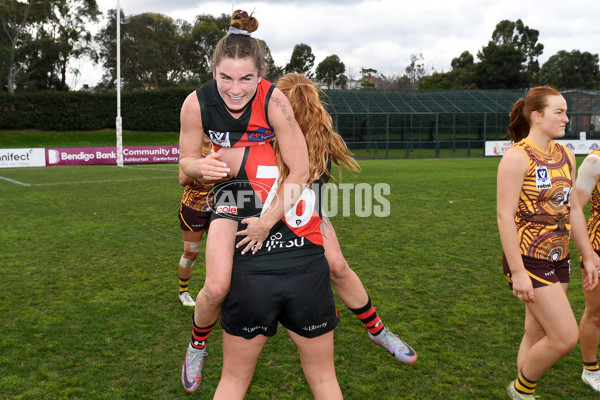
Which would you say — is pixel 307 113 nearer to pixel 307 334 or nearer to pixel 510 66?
pixel 307 334

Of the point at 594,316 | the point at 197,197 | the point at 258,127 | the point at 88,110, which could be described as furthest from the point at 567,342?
the point at 88,110

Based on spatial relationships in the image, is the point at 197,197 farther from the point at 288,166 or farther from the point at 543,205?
the point at 543,205

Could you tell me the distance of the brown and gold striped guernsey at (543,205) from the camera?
3250mm

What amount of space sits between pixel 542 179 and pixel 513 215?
0.98 feet

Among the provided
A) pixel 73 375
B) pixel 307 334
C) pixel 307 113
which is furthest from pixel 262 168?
pixel 73 375

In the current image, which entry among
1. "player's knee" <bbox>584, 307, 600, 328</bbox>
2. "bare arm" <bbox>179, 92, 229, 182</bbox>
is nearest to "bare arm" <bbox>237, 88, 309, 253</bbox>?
"bare arm" <bbox>179, 92, 229, 182</bbox>

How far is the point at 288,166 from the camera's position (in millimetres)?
2449

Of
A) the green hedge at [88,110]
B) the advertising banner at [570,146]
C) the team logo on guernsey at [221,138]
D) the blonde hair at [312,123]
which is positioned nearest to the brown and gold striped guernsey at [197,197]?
the blonde hair at [312,123]

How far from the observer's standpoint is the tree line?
51094 millimetres

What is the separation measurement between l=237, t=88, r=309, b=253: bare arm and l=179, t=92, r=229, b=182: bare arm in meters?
0.30

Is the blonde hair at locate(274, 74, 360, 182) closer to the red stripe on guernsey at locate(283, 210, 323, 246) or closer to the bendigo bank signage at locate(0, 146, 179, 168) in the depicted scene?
the red stripe on guernsey at locate(283, 210, 323, 246)

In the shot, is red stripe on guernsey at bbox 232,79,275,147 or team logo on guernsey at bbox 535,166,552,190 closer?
red stripe on guernsey at bbox 232,79,275,147

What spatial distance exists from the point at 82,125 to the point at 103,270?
4233 centimetres

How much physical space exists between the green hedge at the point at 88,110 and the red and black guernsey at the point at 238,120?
45.7 metres
